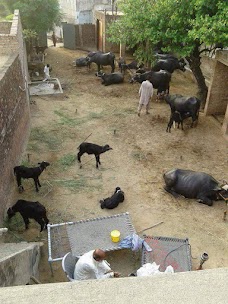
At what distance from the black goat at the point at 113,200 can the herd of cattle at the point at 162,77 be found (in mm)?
4466

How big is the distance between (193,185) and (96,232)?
3.03 meters

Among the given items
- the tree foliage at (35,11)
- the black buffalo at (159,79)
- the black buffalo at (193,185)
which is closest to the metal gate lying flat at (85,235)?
the black buffalo at (193,185)

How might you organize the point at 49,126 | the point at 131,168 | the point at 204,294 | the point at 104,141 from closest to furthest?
the point at 204,294, the point at 131,168, the point at 104,141, the point at 49,126

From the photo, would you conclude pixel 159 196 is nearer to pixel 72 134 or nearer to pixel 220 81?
pixel 72 134

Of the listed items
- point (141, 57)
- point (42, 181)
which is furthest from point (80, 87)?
point (42, 181)

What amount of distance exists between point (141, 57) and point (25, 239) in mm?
10980

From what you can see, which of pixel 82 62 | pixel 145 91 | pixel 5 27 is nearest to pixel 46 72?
pixel 5 27

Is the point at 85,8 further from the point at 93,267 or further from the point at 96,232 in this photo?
the point at 93,267

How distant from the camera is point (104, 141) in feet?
34.8

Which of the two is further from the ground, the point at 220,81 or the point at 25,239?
the point at 220,81

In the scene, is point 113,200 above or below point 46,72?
below

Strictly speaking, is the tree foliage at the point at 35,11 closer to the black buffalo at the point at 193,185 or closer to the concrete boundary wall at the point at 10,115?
the concrete boundary wall at the point at 10,115

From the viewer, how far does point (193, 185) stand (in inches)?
312

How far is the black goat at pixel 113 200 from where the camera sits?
7.45 metres
